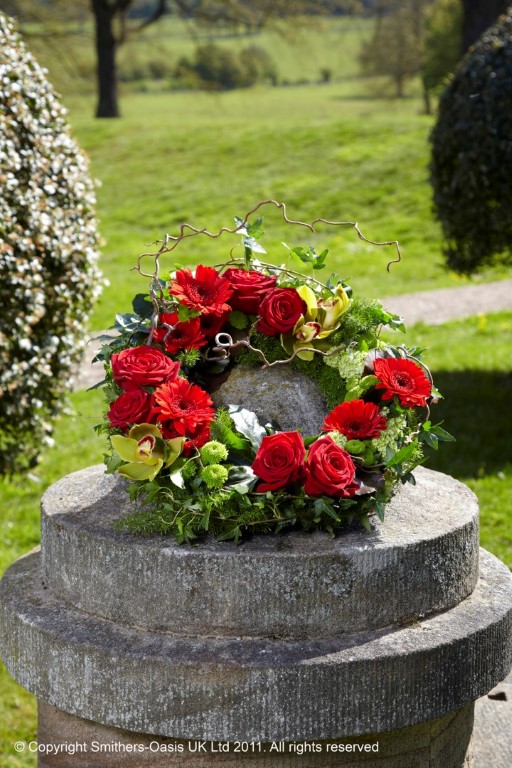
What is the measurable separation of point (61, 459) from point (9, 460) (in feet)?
4.04

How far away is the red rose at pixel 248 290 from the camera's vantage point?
9.39 ft

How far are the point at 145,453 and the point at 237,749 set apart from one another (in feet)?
2.57

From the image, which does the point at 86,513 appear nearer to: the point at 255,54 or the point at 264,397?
the point at 264,397

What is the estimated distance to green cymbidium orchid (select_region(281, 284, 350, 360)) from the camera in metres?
2.76

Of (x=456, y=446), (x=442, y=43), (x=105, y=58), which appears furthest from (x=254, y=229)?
(x=442, y=43)

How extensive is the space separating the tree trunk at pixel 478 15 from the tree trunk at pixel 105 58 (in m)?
12.4

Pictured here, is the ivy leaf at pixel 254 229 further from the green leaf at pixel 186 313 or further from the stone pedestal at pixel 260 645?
the stone pedestal at pixel 260 645

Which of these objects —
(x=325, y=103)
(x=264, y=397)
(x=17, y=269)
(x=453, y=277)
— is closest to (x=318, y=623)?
(x=264, y=397)

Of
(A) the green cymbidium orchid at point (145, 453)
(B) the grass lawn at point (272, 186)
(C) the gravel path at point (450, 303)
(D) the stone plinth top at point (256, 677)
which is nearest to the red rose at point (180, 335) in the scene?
(A) the green cymbidium orchid at point (145, 453)

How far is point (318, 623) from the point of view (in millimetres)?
2408

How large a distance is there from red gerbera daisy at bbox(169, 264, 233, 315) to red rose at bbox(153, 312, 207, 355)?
0.17ft

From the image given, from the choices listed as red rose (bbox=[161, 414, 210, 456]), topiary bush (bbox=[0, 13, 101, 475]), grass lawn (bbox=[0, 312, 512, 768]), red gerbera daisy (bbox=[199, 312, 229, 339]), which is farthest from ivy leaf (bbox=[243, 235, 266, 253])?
topiary bush (bbox=[0, 13, 101, 475])

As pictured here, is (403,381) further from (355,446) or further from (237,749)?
(237,749)

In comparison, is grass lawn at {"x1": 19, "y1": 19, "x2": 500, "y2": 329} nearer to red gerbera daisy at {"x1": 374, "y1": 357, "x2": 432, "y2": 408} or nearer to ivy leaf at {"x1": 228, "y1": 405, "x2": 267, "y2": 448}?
ivy leaf at {"x1": 228, "y1": 405, "x2": 267, "y2": 448}
